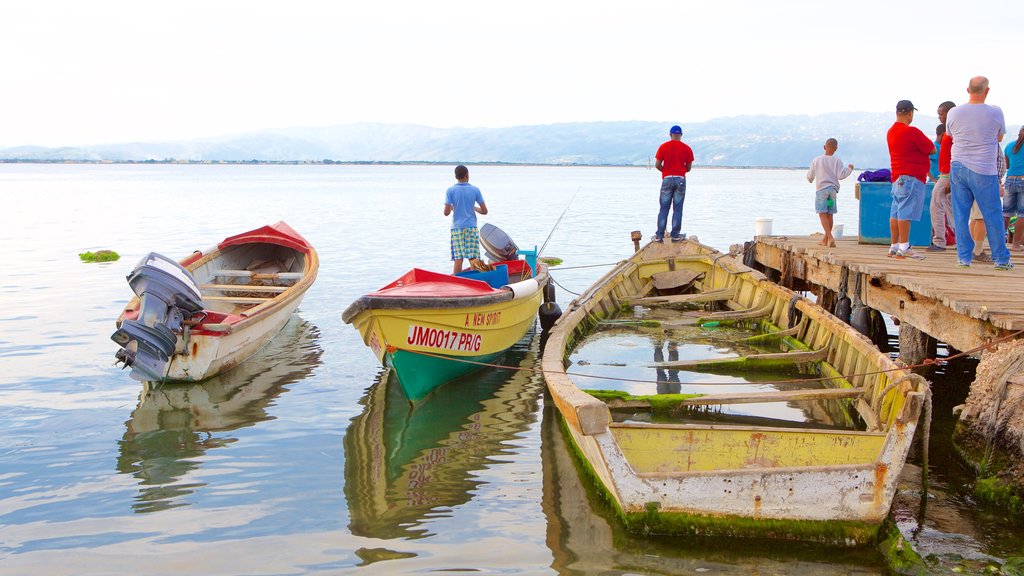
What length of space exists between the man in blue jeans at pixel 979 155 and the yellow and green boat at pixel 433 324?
5017 mm

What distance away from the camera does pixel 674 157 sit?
46.3 feet

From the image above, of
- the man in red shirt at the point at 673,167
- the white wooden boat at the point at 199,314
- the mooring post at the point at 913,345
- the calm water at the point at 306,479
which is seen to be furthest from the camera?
the man in red shirt at the point at 673,167

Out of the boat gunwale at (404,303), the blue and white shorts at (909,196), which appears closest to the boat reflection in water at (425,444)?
the boat gunwale at (404,303)

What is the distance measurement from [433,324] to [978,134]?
233 inches

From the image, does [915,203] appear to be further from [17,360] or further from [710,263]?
[17,360]

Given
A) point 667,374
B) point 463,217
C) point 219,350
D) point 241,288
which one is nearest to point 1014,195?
point 667,374

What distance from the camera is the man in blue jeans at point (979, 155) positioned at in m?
8.69

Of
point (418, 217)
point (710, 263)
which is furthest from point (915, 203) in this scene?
point (418, 217)

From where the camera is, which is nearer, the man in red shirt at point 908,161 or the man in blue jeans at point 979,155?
the man in blue jeans at point 979,155

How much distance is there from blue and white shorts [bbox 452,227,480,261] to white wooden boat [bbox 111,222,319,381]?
2.37m

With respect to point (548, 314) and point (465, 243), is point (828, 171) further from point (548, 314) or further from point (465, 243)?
point (465, 243)

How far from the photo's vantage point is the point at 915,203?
10.0 meters

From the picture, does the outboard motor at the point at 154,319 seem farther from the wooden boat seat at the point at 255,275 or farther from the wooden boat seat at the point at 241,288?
the wooden boat seat at the point at 255,275

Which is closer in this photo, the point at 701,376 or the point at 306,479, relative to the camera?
the point at 306,479
